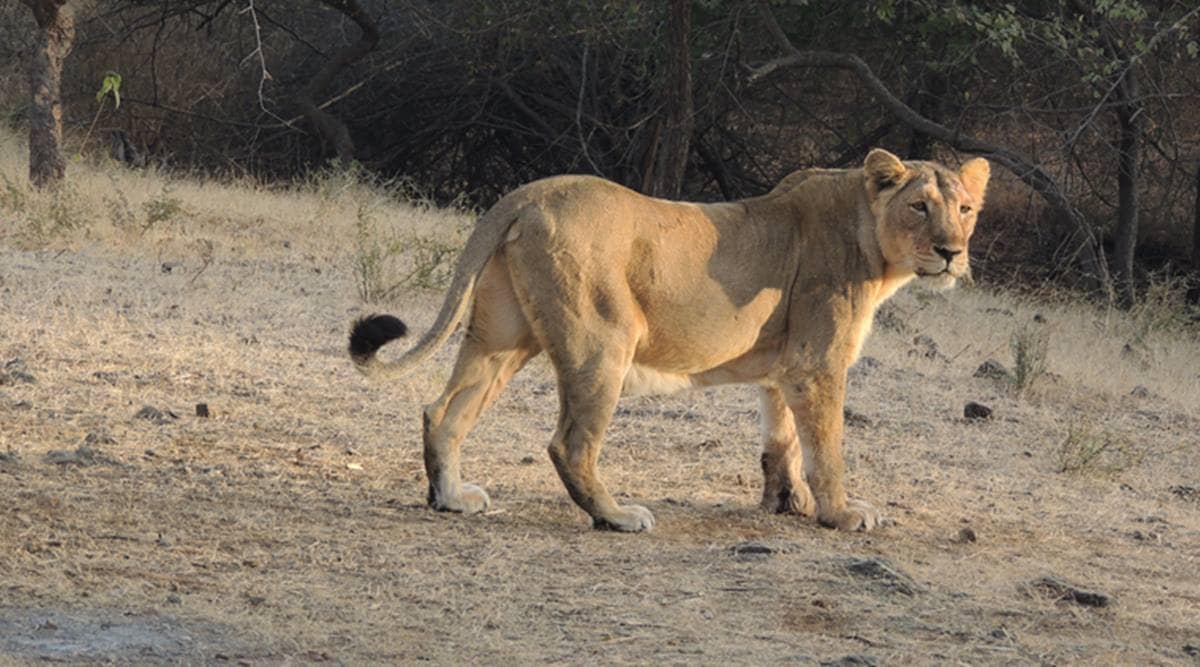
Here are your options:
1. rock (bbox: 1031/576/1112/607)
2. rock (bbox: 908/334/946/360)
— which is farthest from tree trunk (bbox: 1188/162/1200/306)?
rock (bbox: 1031/576/1112/607)

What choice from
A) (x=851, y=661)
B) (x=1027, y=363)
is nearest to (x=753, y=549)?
(x=851, y=661)

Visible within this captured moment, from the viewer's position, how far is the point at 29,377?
7.05 m

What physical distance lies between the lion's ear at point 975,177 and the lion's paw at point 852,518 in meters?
1.09

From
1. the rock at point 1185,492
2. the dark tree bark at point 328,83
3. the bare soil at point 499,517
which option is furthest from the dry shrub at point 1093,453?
the dark tree bark at point 328,83

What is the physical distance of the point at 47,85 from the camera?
1298 cm

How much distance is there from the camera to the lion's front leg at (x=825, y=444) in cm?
582

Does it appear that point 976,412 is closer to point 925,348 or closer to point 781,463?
point 925,348

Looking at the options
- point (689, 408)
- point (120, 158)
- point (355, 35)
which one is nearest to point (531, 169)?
point (355, 35)

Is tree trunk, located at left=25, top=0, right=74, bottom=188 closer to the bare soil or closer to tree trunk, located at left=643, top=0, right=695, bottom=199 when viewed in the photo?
the bare soil

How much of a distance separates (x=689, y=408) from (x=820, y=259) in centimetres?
193

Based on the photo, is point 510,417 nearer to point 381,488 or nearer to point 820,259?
point 381,488

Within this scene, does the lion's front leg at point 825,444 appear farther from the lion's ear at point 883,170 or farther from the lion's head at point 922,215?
the lion's ear at point 883,170

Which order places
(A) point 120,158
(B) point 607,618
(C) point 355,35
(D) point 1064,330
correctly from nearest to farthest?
(B) point 607,618, (D) point 1064,330, (A) point 120,158, (C) point 355,35

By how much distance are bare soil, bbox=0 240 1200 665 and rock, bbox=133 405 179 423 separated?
1cm
